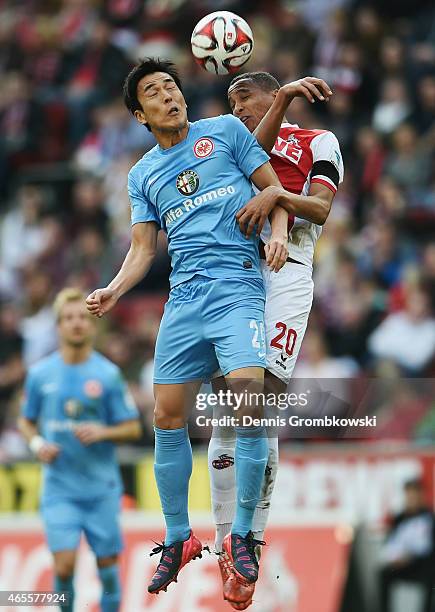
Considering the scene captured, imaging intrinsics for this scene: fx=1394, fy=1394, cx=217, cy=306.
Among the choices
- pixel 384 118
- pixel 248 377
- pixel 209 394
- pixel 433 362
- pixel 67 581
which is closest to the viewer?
pixel 248 377

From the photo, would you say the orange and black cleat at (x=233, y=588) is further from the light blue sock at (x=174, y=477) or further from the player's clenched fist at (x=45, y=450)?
the player's clenched fist at (x=45, y=450)

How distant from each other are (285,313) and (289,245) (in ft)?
1.48

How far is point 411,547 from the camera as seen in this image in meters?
12.2

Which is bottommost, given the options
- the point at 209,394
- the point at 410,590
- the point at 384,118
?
the point at 410,590

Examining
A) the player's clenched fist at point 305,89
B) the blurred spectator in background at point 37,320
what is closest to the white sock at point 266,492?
the player's clenched fist at point 305,89

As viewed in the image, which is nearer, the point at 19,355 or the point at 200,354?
the point at 200,354

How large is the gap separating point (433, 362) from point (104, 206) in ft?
19.3

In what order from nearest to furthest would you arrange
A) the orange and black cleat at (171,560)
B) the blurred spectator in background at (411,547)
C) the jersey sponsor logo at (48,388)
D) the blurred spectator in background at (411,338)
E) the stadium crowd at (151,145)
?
the orange and black cleat at (171,560) → the jersey sponsor logo at (48,388) → the blurred spectator in background at (411,547) → the blurred spectator in background at (411,338) → the stadium crowd at (151,145)

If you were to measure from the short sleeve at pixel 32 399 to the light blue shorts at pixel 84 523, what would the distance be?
30.2 inches

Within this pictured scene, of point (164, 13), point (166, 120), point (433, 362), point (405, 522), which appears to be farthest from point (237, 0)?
point (166, 120)

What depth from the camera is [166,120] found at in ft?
27.3

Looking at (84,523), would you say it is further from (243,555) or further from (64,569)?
(243,555)

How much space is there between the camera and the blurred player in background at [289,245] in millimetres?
8359

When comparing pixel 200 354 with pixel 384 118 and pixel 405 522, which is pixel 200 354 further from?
pixel 384 118
